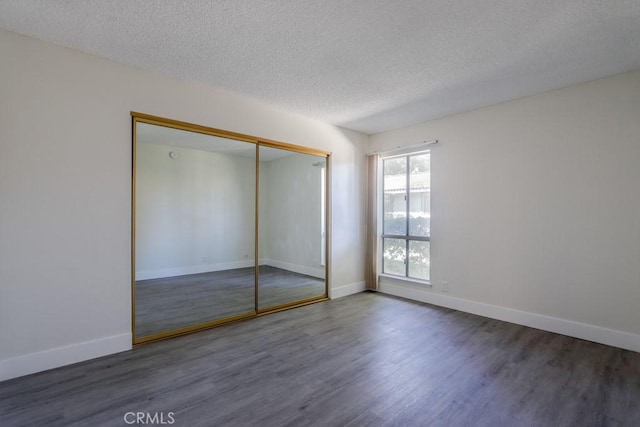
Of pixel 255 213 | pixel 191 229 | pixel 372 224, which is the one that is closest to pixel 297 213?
pixel 255 213

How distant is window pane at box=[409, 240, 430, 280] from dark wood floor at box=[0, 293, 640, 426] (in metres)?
1.24

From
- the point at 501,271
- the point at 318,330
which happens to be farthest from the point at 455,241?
the point at 318,330

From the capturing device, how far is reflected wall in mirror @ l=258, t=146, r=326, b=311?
3941 millimetres

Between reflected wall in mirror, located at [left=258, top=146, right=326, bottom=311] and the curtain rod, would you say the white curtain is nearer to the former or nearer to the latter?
the curtain rod

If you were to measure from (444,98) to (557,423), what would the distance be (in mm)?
3168

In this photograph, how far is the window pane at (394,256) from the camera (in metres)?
4.71

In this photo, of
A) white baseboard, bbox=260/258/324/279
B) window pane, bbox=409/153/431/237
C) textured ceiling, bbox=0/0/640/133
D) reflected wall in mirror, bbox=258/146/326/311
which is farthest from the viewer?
window pane, bbox=409/153/431/237

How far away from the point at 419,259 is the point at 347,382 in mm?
2666

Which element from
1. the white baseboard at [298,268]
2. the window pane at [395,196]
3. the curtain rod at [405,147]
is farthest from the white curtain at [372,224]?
the white baseboard at [298,268]

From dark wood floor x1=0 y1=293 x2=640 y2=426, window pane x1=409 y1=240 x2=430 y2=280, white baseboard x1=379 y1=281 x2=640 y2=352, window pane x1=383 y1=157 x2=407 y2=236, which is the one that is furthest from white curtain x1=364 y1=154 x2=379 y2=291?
dark wood floor x1=0 y1=293 x2=640 y2=426

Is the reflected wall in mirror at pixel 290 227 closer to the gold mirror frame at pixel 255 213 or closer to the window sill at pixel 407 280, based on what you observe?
the gold mirror frame at pixel 255 213

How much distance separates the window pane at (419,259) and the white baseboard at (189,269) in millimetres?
2432

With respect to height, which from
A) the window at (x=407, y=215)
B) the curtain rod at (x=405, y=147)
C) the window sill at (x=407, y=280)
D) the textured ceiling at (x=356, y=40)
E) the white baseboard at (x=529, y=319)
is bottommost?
the white baseboard at (x=529, y=319)

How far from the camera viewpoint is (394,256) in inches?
190
